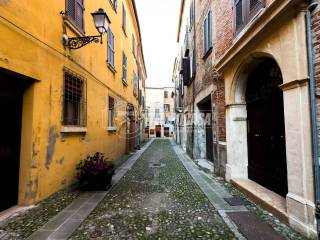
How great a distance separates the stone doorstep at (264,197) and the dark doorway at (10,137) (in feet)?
15.0

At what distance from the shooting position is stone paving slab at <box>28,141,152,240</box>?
9.76 ft

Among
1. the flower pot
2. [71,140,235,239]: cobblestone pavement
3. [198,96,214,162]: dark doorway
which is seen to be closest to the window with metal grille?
[198,96,214,162]: dark doorway

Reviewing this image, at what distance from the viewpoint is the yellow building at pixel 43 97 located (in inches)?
145

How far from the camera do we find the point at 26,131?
4.05 meters

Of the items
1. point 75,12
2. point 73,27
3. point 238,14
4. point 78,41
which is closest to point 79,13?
point 75,12

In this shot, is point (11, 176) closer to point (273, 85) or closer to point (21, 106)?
point (21, 106)

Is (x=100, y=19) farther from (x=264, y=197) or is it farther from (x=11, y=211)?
(x=264, y=197)

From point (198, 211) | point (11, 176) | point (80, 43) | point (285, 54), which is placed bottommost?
point (198, 211)

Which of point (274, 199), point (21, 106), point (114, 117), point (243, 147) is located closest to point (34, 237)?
point (21, 106)

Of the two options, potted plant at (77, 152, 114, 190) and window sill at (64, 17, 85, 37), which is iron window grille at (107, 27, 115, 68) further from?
potted plant at (77, 152, 114, 190)

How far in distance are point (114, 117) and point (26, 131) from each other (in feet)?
18.4

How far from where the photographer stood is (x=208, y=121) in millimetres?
9578

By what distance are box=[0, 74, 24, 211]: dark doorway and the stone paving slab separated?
3.35ft

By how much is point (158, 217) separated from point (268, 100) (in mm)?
3219
